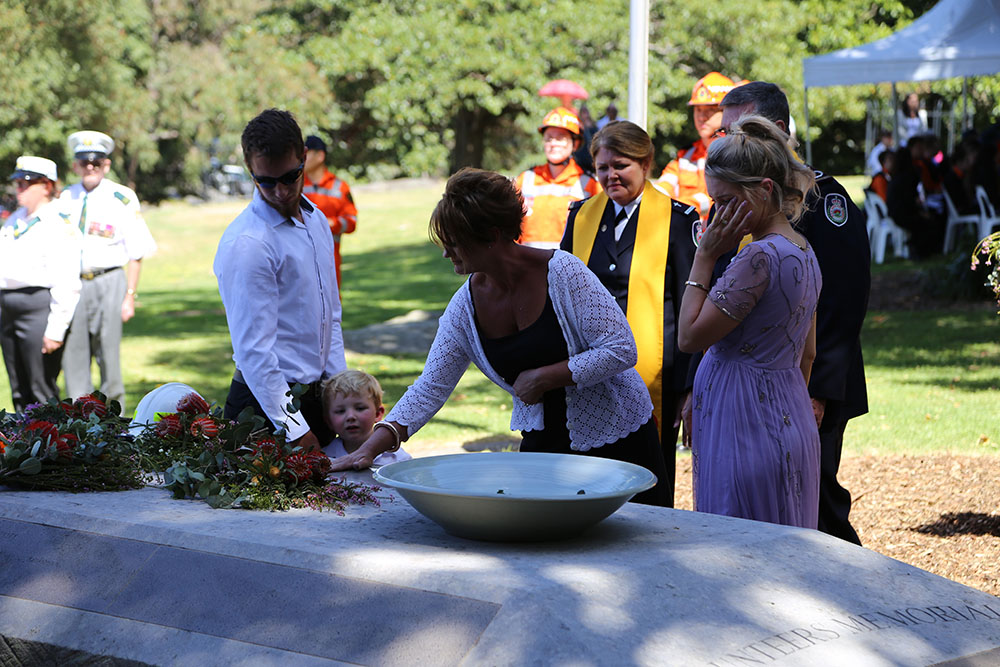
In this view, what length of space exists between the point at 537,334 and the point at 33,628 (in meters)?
1.61

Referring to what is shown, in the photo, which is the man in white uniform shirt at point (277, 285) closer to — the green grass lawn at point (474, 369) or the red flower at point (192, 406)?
the red flower at point (192, 406)

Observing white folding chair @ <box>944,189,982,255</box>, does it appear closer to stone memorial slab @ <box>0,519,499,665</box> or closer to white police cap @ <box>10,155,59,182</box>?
white police cap @ <box>10,155,59,182</box>

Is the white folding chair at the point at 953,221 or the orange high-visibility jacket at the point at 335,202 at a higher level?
the orange high-visibility jacket at the point at 335,202

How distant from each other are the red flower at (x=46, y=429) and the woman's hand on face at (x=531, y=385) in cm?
140

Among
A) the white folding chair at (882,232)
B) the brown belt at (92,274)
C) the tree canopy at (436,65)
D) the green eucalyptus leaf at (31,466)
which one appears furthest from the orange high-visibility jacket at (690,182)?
the tree canopy at (436,65)

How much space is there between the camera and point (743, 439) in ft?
11.4

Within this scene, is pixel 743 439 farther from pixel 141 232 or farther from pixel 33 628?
pixel 141 232

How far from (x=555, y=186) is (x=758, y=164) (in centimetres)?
469

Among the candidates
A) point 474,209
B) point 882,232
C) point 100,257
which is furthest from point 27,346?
point 882,232

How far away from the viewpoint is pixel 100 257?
820 centimetres

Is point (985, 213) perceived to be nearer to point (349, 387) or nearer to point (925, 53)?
point (925, 53)

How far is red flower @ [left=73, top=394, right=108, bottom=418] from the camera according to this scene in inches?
155

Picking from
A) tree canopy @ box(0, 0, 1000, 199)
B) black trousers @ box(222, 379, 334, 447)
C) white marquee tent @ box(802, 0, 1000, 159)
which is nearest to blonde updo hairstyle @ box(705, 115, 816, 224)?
black trousers @ box(222, 379, 334, 447)

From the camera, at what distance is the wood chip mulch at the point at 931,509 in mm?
4941
